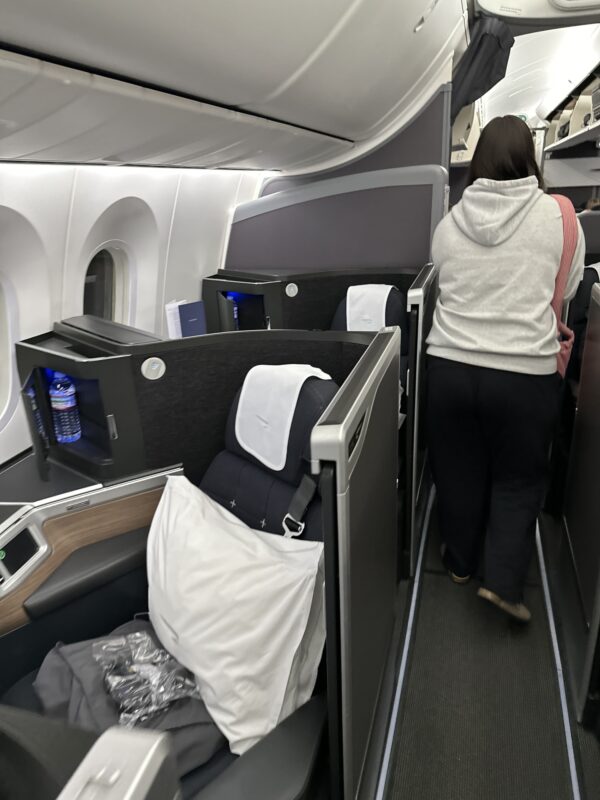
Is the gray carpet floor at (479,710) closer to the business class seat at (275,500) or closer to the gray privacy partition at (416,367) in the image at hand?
the gray privacy partition at (416,367)

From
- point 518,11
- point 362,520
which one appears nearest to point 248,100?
point 362,520

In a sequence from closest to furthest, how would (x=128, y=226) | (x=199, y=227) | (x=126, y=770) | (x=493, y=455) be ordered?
(x=126, y=770)
(x=493, y=455)
(x=128, y=226)
(x=199, y=227)

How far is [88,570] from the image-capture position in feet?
5.38

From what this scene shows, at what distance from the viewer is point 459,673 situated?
222 cm

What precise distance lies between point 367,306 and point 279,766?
8.51 ft

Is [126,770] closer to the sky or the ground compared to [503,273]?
closer to the ground

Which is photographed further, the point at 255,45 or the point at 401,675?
the point at 401,675

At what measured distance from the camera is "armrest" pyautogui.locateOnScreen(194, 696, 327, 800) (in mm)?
1098

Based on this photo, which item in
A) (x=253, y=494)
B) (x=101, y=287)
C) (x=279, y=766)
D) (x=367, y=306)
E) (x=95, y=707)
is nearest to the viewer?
(x=279, y=766)

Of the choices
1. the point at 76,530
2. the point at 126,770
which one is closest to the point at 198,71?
the point at 76,530

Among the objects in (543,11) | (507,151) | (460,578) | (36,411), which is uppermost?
(543,11)

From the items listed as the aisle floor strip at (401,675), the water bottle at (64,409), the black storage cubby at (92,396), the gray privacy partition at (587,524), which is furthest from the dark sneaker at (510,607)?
the water bottle at (64,409)

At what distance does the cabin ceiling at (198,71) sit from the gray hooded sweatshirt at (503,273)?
0.66 m

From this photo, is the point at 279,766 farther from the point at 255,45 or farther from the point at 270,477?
the point at 255,45
